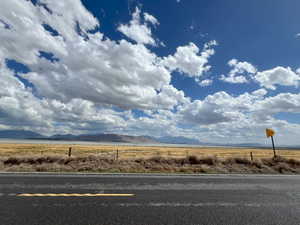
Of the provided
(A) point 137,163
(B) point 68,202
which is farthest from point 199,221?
(A) point 137,163

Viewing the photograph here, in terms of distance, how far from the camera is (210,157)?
14641mm

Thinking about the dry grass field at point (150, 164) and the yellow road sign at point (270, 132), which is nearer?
the dry grass field at point (150, 164)

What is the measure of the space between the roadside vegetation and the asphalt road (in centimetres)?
520

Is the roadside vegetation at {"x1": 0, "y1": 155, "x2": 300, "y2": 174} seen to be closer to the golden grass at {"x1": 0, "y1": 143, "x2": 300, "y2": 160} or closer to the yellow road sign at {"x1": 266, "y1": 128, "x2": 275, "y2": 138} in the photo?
the golden grass at {"x1": 0, "y1": 143, "x2": 300, "y2": 160}

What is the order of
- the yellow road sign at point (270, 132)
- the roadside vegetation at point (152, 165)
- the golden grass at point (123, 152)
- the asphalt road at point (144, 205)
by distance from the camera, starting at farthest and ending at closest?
the golden grass at point (123, 152), the yellow road sign at point (270, 132), the roadside vegetation at point (152, 165), the asphalt road at point (144, 205)

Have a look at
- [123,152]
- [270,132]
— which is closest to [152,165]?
[270,132]

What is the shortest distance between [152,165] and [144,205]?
836 cm

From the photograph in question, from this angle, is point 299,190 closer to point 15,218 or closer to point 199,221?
point 199,221

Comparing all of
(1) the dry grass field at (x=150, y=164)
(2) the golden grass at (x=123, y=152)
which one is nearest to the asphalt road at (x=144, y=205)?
(1) the dry grass field at (x=150, y=164)

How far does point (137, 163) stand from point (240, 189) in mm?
8127

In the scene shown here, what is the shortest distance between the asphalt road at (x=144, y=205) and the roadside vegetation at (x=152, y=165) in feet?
17.0

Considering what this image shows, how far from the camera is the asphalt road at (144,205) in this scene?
4152mm

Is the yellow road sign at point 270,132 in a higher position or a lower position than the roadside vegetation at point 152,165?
higher

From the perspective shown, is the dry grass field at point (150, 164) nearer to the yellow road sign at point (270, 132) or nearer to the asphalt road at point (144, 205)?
the yellow road sign at point (270, 132)
